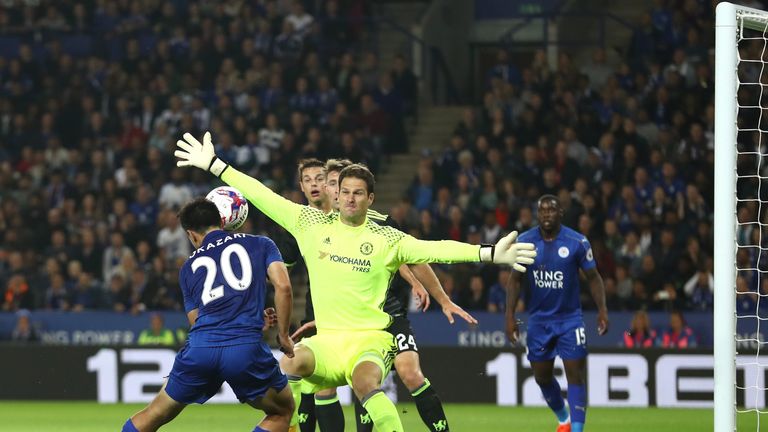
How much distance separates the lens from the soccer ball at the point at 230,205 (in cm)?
838

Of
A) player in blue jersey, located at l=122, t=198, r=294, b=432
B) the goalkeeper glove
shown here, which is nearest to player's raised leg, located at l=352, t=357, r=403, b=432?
player in blue jersey, located at l=122, t=198, r=294, b=432

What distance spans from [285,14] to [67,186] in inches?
201

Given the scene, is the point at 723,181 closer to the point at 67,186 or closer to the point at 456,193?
the point at 456,193

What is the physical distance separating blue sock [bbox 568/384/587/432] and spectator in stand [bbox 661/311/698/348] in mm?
5326

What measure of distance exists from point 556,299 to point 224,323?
13.8 ft

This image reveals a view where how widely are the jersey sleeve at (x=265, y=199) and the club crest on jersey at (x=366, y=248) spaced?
55 cm

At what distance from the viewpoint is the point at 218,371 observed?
7.84 meters

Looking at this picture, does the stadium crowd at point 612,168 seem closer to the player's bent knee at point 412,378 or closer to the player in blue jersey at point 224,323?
the player's bent knee at point 412,378

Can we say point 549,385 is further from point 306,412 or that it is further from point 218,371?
point 218,371

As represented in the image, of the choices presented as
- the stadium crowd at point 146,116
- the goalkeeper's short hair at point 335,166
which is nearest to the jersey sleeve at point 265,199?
the goalkeeper's short hair at point 335,166

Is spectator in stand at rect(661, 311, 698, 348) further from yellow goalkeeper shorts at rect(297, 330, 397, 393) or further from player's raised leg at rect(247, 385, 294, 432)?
player's raised leg at rect(247, 385, 294, 432)

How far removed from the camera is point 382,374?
8.03m

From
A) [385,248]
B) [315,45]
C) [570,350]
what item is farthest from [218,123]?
[385,248]

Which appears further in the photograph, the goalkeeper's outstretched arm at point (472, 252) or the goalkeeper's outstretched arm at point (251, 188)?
the goalkeeper's outstretched arm at point (251, 188)
